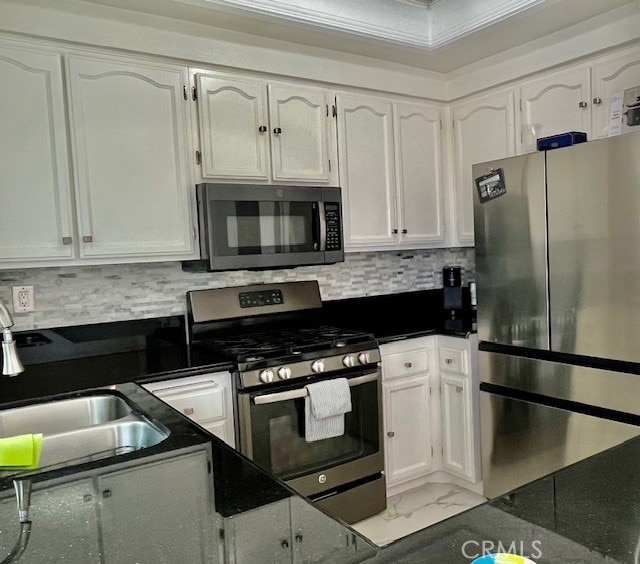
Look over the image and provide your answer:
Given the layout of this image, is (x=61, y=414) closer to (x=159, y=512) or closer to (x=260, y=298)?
(x=159, y=512)

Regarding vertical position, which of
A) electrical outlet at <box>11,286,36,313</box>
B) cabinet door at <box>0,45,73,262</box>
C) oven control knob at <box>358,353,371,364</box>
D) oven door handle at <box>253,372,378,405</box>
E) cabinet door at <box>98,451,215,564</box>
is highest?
cabinet door at <box>0,45,73,262</box>

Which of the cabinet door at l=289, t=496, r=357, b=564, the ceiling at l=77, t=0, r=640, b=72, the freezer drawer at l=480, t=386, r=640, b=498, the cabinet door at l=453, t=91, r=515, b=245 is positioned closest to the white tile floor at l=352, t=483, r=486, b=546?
the freezer drawer at l=480, t=386, r=640, b=498

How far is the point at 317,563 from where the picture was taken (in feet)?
2.52

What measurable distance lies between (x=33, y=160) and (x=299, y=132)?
1.23m

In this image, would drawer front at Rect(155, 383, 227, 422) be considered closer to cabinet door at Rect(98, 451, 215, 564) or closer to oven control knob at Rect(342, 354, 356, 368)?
oven control knob at Rect(342, 354, 356, 368)

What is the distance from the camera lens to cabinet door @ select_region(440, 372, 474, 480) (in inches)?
116

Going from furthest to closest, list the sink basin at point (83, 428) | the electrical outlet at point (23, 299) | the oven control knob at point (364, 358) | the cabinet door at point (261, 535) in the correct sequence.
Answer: the oven control knob at point (364, 358) → the electrical outlet at point (23, 299) → the sink basin at point (83, 428) → the cabinet door at point (261, 535)

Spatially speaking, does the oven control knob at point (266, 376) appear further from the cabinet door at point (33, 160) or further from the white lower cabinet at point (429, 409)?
the cabinet door at point (33, 160)

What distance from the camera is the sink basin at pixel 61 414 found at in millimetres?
1794

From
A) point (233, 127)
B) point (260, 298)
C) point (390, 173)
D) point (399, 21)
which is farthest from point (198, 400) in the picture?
point (399, 21)

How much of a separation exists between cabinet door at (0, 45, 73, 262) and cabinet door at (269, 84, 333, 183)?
96 centimetres

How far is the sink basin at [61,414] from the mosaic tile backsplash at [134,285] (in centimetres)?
71

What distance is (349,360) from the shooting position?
2.60m

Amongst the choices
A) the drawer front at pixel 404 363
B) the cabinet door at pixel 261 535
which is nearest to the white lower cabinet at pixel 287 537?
the cabinet door at pixel 261 535
